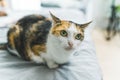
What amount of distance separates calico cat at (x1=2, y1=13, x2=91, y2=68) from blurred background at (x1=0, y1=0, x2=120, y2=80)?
30 centimetres

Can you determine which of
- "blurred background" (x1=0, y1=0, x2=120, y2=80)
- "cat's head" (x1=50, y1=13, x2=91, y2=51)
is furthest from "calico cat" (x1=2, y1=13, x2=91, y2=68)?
"blurred background" (x1=0, y1=0, x2=120, y2=80)

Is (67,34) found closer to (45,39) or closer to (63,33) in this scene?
(63,33)

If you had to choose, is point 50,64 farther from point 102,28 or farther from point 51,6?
point 102,28

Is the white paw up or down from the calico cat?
down

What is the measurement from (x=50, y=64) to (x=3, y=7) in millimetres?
926

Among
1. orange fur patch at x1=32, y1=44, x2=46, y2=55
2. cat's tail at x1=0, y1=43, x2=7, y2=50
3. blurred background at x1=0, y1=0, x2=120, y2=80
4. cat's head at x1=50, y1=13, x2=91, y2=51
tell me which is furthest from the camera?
blurred background at x1=0, y1=0, x2=120, y2=80

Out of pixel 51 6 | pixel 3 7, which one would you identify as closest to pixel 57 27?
pixel 3 7

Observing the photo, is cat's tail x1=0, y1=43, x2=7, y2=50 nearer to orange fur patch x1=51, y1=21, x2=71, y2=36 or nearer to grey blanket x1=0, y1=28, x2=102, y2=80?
grey blanket x1=0, y1=28, x2=102, y2=80

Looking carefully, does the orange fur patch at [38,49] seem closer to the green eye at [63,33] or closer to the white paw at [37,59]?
the white paw at [37,59]

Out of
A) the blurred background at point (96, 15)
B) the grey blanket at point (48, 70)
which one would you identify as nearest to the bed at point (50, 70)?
the grey blanket at point (48, 70)

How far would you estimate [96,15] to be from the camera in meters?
2.60

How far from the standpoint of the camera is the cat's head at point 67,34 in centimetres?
92

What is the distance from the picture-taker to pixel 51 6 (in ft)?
6.65

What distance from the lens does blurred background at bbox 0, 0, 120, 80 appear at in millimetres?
1708
